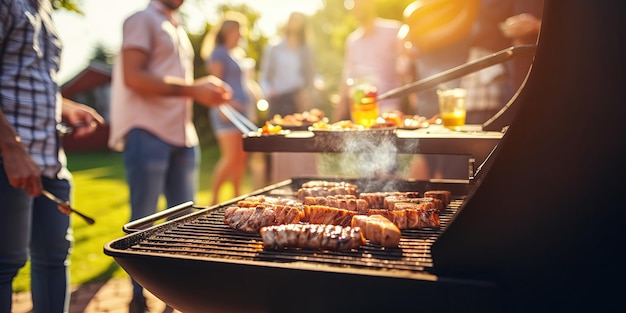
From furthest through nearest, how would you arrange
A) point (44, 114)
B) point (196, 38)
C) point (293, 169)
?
point (196, 38)
point (293, 169)
point (44, 114)

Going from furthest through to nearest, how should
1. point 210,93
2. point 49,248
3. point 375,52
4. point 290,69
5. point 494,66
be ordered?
1. point 290,69
2. point 375,52
3. point 494,66
4. point 210,93
5. point 49,248

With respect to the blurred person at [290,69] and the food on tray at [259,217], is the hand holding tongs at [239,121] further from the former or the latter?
the blurred person at [290,69]

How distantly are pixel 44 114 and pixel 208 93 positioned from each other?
118cm

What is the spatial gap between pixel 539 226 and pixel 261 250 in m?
0.95

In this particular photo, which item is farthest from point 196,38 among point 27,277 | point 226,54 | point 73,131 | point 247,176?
point 73,131

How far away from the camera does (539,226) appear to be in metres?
1.45

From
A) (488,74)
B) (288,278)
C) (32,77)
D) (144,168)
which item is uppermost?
(488,74)

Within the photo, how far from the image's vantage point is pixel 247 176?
42.9 feet

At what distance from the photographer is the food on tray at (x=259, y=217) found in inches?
82.2

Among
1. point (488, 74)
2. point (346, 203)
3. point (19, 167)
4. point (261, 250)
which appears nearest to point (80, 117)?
point (19, 167)

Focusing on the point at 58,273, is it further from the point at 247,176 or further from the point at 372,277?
the point at 247,176

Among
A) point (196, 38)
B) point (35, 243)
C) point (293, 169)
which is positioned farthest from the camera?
point (196, 38)

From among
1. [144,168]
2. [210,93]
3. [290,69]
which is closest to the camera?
[210,93]

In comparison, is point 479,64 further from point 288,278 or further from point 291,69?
point 291,69
